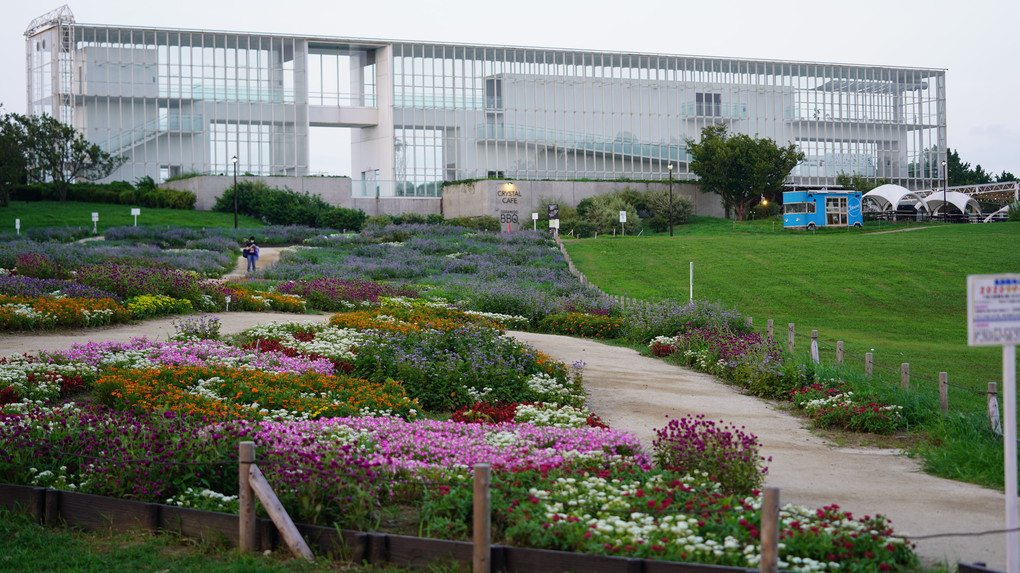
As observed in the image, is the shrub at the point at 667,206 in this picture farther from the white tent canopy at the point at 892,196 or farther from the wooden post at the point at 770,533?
the wooden post at the point at 770,533

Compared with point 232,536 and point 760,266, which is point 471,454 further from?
point 760,266

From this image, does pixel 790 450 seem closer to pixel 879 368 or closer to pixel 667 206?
pixel 879 368

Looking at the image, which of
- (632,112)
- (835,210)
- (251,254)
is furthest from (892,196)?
(251,254)

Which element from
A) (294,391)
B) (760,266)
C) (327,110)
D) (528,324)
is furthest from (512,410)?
(327,110)

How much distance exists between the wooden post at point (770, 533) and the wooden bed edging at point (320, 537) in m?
0.18

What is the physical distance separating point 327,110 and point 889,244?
4643 cm

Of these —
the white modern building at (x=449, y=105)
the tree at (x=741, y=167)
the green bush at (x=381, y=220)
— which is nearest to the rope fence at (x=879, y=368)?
the green bush at (x=381, y=220)

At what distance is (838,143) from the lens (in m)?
79.8

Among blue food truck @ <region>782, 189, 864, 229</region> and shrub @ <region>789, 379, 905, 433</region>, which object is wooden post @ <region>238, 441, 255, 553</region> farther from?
blue food truck @ <region>782, 189, 864, 229</region>

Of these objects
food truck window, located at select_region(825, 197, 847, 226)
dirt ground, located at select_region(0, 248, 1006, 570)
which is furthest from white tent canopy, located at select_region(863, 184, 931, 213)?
dirt ground, located at select_region(0, 248, 1006, 570)

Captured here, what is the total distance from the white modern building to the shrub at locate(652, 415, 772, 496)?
61588 millimetres

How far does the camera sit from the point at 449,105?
72.8 meters

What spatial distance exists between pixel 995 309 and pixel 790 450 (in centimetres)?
509

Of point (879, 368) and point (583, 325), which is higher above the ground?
point (583, 325)
